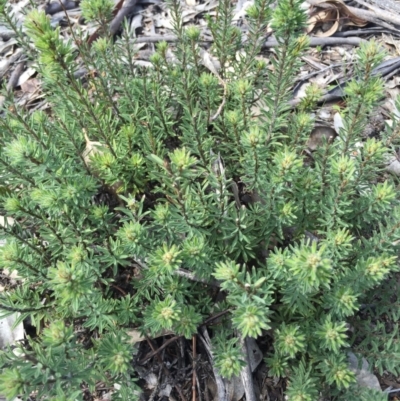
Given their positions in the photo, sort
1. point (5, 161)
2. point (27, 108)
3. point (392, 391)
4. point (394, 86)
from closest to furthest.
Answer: point (5, 161) < point (392, 391) < point (394, 86) < point (27, 108)

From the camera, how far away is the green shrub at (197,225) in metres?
2.40

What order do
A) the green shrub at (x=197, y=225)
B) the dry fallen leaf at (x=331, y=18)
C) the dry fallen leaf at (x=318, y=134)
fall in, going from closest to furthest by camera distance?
the green shrub at (x=197, y=225) → the dry fallen leaf at (x=318, y=134) → the dry fallen leaf at (x=331, y=18)

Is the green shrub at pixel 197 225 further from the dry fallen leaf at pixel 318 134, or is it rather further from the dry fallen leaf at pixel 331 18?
the dry fallen leaf at pixel 331 18

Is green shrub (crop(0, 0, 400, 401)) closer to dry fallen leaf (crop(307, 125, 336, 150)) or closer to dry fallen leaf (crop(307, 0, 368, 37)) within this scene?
dry fallen leaf (crop(307, 125, 336, 150))

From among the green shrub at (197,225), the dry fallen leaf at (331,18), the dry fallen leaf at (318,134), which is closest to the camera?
the green shrub at (197,225)

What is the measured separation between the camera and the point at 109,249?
2.88 metres

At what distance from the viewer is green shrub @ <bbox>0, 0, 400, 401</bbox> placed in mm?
2404

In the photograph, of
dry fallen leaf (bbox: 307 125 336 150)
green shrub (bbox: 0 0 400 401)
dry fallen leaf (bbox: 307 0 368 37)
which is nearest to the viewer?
green shrub (bbox: 0 0 400 401)

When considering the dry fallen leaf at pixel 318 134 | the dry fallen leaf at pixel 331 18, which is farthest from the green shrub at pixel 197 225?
the dry fallen leaf at pixel 331 18

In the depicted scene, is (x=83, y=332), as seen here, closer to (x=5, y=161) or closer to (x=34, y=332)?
(x=34, y=332)

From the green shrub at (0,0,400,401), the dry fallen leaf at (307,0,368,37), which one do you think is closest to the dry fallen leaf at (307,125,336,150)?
the green shrub at (0,0,400,401)

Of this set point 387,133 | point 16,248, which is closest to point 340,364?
point 387,133

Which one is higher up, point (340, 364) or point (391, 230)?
point (391, 230)

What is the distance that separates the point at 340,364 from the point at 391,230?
83 cm
